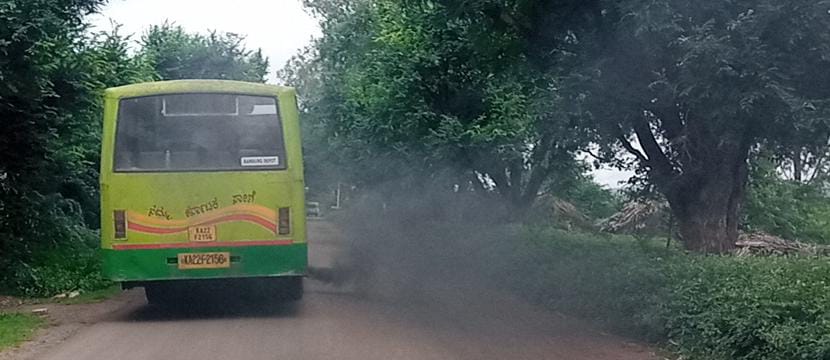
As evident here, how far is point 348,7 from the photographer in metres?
36.1

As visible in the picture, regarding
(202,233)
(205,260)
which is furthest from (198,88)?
(205,260)

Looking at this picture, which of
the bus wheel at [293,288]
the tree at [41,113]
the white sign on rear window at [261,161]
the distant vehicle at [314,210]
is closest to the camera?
the white sign on rear window at [261,161]

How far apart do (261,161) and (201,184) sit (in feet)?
2.59

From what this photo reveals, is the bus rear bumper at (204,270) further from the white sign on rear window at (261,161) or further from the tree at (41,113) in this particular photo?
the tree at (41,113)

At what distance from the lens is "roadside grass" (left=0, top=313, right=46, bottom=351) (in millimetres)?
12227

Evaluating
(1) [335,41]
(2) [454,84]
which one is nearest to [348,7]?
(1) [335,41]

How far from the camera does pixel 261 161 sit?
13703mm

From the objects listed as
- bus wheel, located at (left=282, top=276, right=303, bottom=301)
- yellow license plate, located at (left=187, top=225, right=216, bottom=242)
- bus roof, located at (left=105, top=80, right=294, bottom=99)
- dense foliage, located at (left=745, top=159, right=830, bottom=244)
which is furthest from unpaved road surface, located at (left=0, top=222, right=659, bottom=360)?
dense foliage, located at (left=745, top=159, right=830, bottom=244)

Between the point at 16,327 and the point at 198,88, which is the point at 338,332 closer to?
the point at 198,88

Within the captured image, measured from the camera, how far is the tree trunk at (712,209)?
14.1 meters

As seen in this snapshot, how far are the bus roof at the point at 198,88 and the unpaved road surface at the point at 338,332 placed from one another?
2.89 meters

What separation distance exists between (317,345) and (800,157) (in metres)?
6.59

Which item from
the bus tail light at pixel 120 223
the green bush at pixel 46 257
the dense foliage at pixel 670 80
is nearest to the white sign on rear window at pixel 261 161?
the bus tail light at pixel 120 223

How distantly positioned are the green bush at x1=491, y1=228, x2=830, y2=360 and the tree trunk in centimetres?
62
